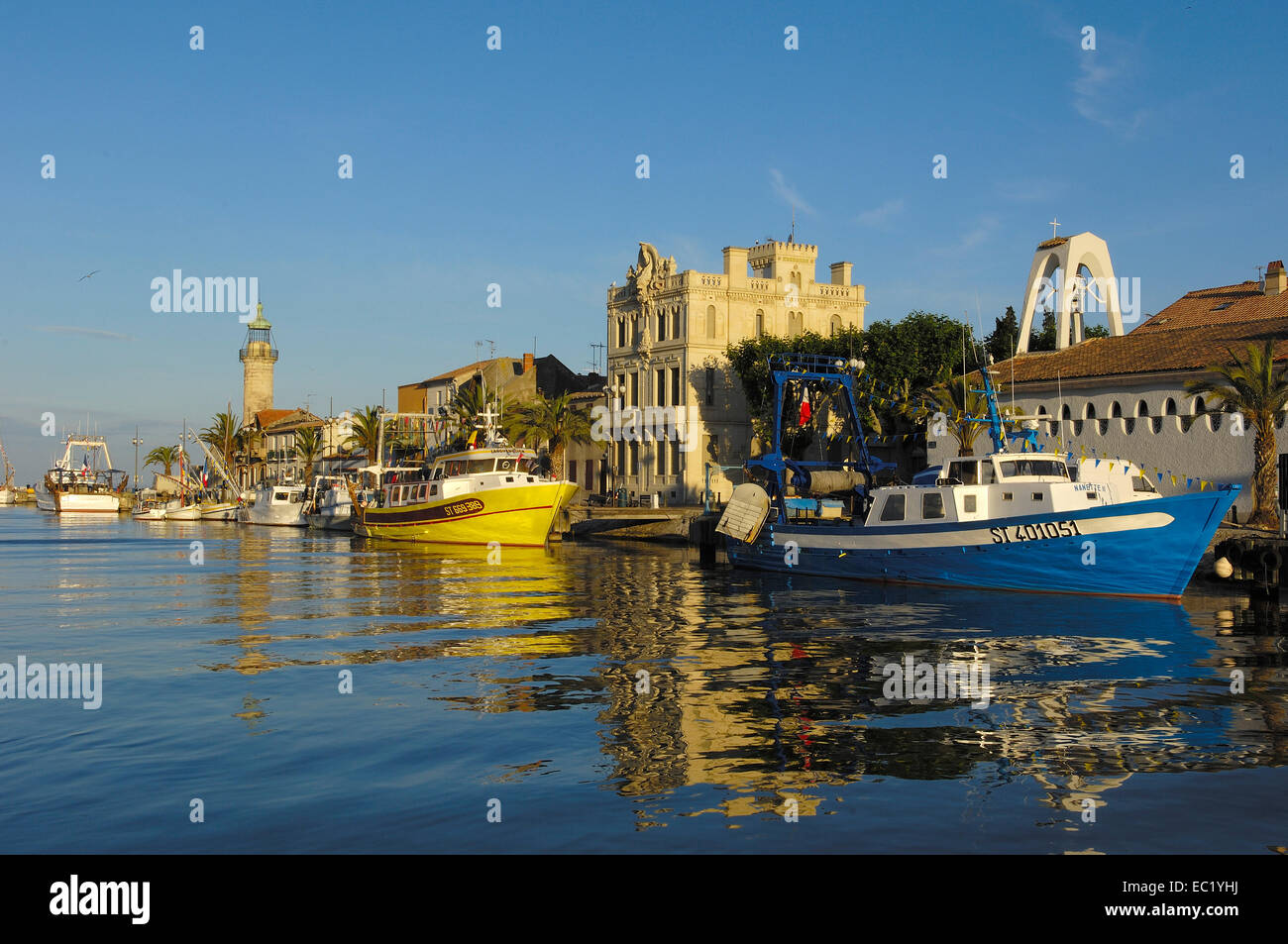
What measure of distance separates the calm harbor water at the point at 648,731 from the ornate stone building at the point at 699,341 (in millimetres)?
51417

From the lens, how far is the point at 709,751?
12758mm

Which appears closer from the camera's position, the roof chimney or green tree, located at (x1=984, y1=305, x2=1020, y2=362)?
the roof chimney

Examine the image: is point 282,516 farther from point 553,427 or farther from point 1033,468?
point 1033,468

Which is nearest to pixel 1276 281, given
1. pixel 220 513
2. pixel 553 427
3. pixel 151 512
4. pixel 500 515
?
pixel 500 515

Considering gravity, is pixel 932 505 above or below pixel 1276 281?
below

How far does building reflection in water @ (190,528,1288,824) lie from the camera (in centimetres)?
1217

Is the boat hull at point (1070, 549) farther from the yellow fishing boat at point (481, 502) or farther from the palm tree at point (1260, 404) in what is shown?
the yellow fishing boat at point (481, 502)

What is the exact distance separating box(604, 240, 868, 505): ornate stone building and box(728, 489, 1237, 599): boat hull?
45.5m

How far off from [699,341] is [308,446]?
53.9m

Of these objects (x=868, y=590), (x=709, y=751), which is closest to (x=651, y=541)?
(x=868, y=590)

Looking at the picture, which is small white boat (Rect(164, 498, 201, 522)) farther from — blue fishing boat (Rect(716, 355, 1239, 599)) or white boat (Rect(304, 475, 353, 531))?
blue fishing boat (Rect(716, 355, 1239, 599))

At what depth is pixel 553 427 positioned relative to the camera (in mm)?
85625

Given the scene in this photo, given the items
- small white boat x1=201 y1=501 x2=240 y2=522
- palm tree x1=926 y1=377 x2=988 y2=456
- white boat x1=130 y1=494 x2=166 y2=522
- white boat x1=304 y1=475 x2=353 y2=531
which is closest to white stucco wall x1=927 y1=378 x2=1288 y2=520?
palm tree x1=926 y1=377 x2=988 y2=456

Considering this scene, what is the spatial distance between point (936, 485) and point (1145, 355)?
74.1 feet
